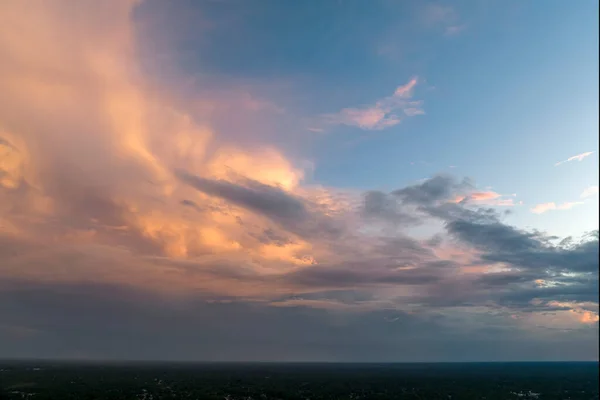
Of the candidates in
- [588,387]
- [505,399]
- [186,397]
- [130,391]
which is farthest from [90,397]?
[588,387]

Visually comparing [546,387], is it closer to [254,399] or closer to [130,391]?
[254,399]

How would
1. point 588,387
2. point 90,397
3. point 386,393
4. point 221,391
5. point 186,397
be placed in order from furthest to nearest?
point 588,387 < point 386,393 < point 221,391 < point 186,397 < point 90,397

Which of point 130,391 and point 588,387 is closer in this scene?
point 130,391

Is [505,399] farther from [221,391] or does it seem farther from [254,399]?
[221,391]

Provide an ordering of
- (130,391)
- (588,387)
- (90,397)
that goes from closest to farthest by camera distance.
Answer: (90,397) → (130,391) → (588,387)

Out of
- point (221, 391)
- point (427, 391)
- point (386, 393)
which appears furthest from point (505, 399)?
point (221, 391)

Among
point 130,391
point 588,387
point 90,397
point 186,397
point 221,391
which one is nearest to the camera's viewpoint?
point 90,397

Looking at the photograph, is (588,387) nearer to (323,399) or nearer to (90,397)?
(323,399)

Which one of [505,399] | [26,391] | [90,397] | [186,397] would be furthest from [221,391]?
[505,399]

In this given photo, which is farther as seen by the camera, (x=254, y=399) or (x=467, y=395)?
(x=467, y=395)
